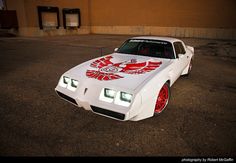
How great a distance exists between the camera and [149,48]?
3.98 m

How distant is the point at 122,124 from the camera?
114 inches

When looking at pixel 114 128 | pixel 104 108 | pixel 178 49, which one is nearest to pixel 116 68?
pixel 104 108

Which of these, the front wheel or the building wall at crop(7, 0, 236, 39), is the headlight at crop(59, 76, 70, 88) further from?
the building wall at crop(7, 0, 236, 39)

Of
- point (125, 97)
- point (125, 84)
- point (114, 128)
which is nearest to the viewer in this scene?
point (125, 97)

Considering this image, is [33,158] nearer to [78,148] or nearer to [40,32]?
[78,148]

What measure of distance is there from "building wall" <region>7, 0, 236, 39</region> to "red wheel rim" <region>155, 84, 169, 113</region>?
61.0 ft

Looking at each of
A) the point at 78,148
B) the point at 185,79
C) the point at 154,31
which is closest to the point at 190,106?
the point at 185,79

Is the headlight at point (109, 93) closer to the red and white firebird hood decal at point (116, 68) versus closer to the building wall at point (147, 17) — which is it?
the red and white firebird hood decal at point (116, 68)

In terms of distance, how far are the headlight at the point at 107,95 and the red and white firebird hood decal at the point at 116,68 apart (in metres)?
0.26

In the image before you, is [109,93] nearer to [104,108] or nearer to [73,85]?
[104,108]

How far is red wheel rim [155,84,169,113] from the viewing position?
3.11 m

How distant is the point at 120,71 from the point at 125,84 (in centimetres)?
55

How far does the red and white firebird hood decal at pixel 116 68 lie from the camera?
2.86 meters

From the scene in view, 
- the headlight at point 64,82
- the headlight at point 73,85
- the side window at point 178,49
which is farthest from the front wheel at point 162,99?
the headlight at point 64,82
